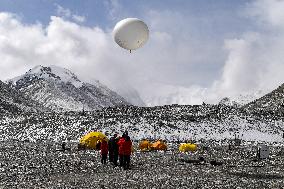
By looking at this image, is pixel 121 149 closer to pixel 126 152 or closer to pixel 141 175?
pixel 126 152

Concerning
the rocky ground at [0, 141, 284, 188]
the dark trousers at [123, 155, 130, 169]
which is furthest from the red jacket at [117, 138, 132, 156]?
the rocky ground at [0, 141, 284, 188]

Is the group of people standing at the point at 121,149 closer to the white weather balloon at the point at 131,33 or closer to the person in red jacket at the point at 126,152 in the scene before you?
the person in red jacket at the point at 126,152

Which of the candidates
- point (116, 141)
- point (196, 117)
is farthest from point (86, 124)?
point (116, 141)

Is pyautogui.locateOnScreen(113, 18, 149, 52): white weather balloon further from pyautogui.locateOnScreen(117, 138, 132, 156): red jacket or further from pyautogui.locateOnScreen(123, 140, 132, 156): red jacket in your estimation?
pyautogui.locateOnScreen(123, 140, 132, 156): red jacket

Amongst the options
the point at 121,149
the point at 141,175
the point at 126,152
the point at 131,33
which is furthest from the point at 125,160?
the point at 131,33

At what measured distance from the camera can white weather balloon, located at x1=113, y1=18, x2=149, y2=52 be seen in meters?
34.1

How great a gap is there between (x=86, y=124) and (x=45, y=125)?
1090cm

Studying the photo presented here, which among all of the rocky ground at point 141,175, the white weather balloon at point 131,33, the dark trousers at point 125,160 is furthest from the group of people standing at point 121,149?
the white weather balloon at point 131,33

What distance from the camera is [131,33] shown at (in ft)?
112

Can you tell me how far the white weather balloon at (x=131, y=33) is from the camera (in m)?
34.1

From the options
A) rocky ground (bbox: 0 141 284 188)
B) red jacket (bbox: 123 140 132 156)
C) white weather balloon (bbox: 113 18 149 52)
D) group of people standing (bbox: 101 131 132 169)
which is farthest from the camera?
white weather balloon (bbox: 113 18 149 52)

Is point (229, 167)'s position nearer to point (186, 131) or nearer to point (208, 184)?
point (208, 184)

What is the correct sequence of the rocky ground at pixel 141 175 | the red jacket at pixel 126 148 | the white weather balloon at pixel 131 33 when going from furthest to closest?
the white weather balloon at pixel 131 33, the red jacket at pixel 126 148, the rocky ground at pixel 141 175

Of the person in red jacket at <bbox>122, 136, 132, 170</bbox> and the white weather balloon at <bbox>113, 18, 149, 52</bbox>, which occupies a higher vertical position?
the white weather balloon at <bbox>113, 18, 149, 52</bbox>
